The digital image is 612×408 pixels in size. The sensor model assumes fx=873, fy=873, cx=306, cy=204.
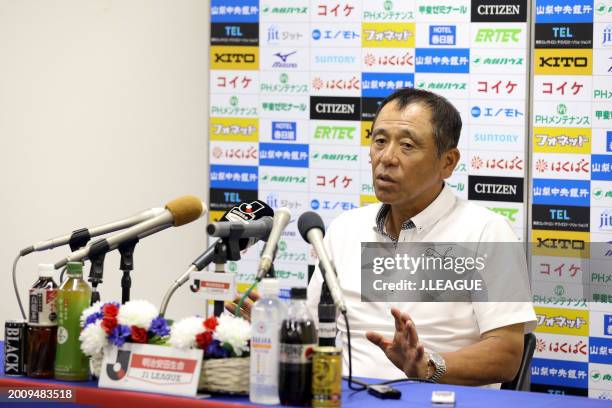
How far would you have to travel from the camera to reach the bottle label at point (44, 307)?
81.9 inches

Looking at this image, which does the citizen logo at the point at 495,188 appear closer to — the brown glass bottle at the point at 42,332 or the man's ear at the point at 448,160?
the man's ear at the point at 448,160

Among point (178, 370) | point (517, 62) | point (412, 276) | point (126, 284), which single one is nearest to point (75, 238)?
point (126, 284)

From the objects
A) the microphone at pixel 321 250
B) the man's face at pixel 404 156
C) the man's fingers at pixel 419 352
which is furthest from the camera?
the man's face at pixel 404 156

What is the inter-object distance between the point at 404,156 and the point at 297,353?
1148 millimetres

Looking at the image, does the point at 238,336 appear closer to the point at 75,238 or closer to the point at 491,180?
the point at 75,238

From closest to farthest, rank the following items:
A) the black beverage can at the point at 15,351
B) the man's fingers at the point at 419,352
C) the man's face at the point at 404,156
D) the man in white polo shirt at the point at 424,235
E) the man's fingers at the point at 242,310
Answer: the black beverage can at the point at 15,351, the man's fingers at the point at 419,352, the man's fingers at the point at 242,310, the man in white polo shirt at the point at 424,235, the man's face at the point at 404,156

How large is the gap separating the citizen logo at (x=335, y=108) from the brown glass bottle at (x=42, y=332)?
2.08 m

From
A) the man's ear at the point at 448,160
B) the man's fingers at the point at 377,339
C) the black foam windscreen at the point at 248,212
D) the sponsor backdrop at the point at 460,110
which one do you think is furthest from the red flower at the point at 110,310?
the sponsor backdrop at the point at 460,110

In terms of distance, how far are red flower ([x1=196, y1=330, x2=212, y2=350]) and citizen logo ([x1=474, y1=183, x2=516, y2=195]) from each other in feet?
6.81

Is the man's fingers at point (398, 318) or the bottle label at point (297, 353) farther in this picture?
the man's fingers at point (398, 318)

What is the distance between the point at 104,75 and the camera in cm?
463

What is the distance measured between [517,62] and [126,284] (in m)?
2.16

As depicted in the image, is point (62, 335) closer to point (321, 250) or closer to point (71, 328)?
point (71, 328)

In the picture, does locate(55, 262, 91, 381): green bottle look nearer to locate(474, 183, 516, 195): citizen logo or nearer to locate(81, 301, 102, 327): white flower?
locate(81, 301, 102, 327): white flower
